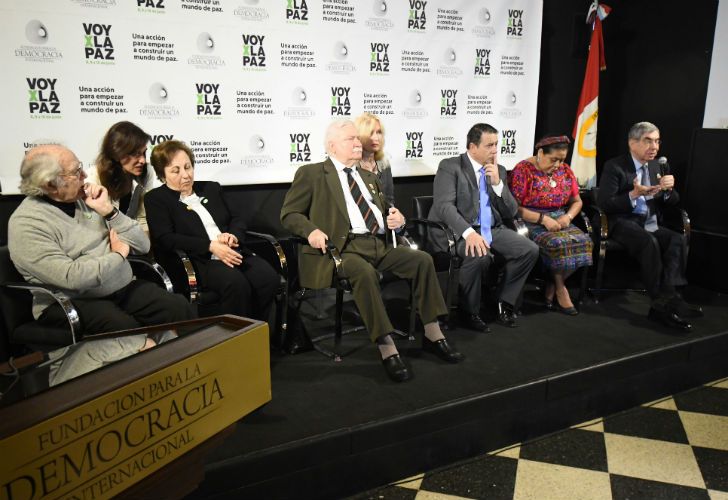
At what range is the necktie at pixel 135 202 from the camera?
120 inches

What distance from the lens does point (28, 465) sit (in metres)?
0.82

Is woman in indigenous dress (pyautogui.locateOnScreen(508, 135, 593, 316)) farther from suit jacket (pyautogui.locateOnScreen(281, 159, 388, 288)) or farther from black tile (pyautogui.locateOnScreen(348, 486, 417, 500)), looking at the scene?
black tile (pyautogui.locateOnScreen(348, 486, 417, 500))

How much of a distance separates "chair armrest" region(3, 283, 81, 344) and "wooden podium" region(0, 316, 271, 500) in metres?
1.26

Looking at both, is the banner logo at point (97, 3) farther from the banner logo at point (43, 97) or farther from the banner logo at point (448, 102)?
the banner logo at point (448, 102)

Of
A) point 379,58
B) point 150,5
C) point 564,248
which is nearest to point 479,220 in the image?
point 564,248

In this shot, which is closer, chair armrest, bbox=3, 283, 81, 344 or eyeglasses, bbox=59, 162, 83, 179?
chair armrest, bbox=3, 283, 81, 344

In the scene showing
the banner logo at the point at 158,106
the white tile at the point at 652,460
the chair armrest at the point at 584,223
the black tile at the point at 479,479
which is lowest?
the white tile at the point at 652,460

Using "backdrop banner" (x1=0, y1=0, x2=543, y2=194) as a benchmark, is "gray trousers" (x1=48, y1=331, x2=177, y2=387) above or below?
below

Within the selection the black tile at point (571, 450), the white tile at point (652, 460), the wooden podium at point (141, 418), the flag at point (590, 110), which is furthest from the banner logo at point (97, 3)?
the flag at point (590, 110)

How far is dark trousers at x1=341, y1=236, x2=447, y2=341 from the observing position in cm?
282

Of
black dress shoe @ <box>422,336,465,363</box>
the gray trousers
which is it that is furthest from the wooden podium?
black dress shoe @ <box>422,336,465,363</box>

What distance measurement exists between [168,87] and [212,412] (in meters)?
2.71

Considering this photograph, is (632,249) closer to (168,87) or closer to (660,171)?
(660,171)

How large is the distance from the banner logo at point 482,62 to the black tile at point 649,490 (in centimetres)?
297
